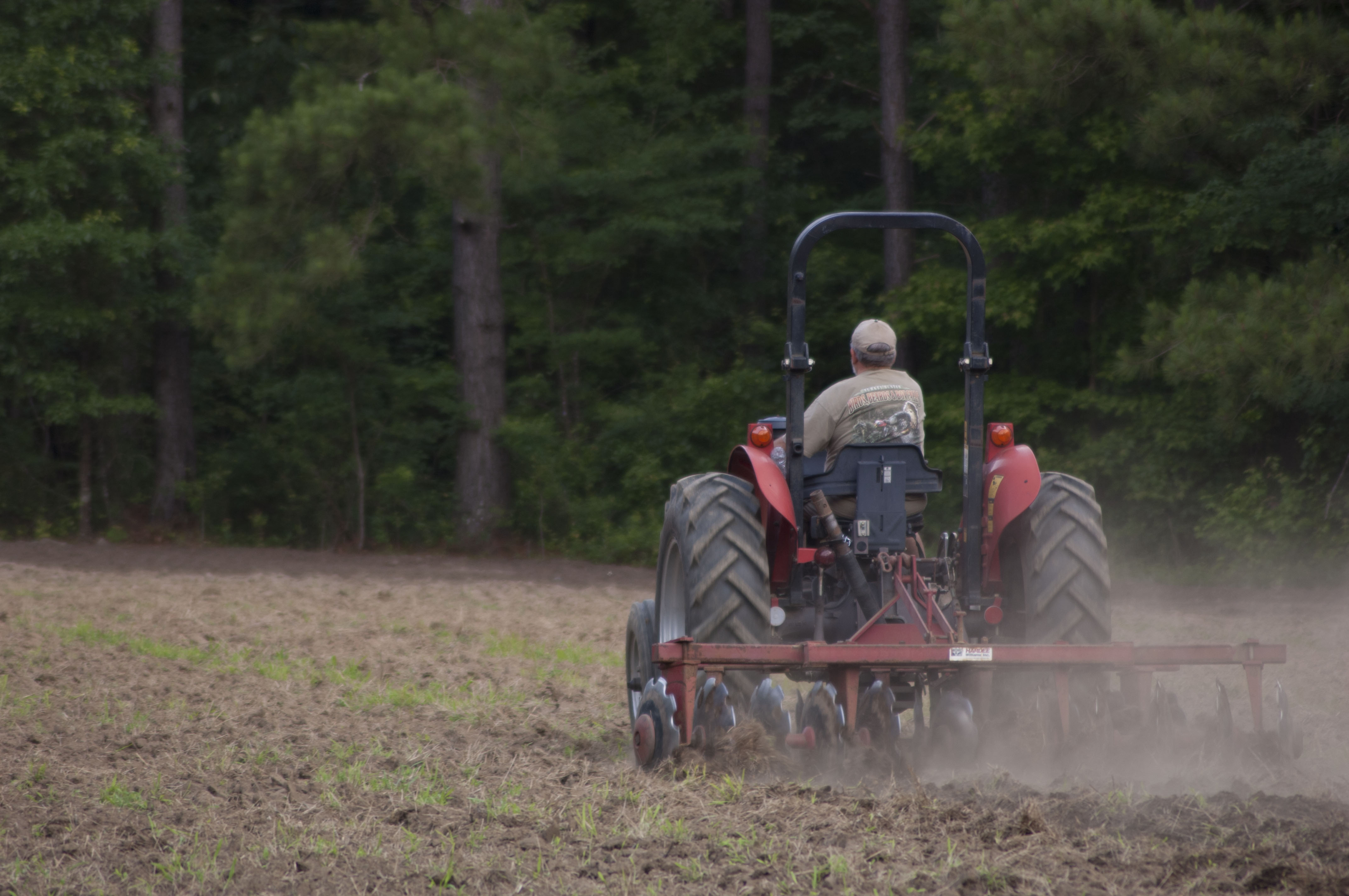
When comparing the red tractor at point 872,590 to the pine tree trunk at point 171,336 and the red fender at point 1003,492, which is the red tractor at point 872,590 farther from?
the pine tree trunk at point 171,336

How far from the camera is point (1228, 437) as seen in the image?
16203mm

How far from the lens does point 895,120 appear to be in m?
21.2

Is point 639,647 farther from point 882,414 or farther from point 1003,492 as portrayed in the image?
point 1003,492

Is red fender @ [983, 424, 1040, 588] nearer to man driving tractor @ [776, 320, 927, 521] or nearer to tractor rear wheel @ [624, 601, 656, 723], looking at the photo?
man driving tractor @ [776, 320, 927, 521]

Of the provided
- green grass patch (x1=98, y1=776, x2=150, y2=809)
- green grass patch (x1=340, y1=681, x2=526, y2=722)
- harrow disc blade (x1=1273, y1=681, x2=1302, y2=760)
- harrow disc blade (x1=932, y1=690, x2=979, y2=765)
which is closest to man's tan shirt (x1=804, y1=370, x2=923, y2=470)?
harrow disc blade (x1=932, y1=690, x2=979, y2=765)

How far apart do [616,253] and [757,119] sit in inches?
150

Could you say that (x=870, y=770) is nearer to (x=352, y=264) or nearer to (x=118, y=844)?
(x=118, y=844)

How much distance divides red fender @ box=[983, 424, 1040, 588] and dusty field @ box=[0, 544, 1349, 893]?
1100 mm

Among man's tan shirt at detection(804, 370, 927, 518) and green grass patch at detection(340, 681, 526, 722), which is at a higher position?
man's tan shirt at detection(804, 370, 927, 518)

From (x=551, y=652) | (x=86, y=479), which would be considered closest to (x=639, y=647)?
(x=551, y=652)

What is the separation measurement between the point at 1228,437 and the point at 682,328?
9649mm

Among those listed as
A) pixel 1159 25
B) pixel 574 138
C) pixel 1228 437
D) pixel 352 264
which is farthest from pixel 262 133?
pixel 1228 437

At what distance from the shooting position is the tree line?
15586mm

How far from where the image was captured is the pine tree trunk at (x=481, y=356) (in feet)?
66.8
